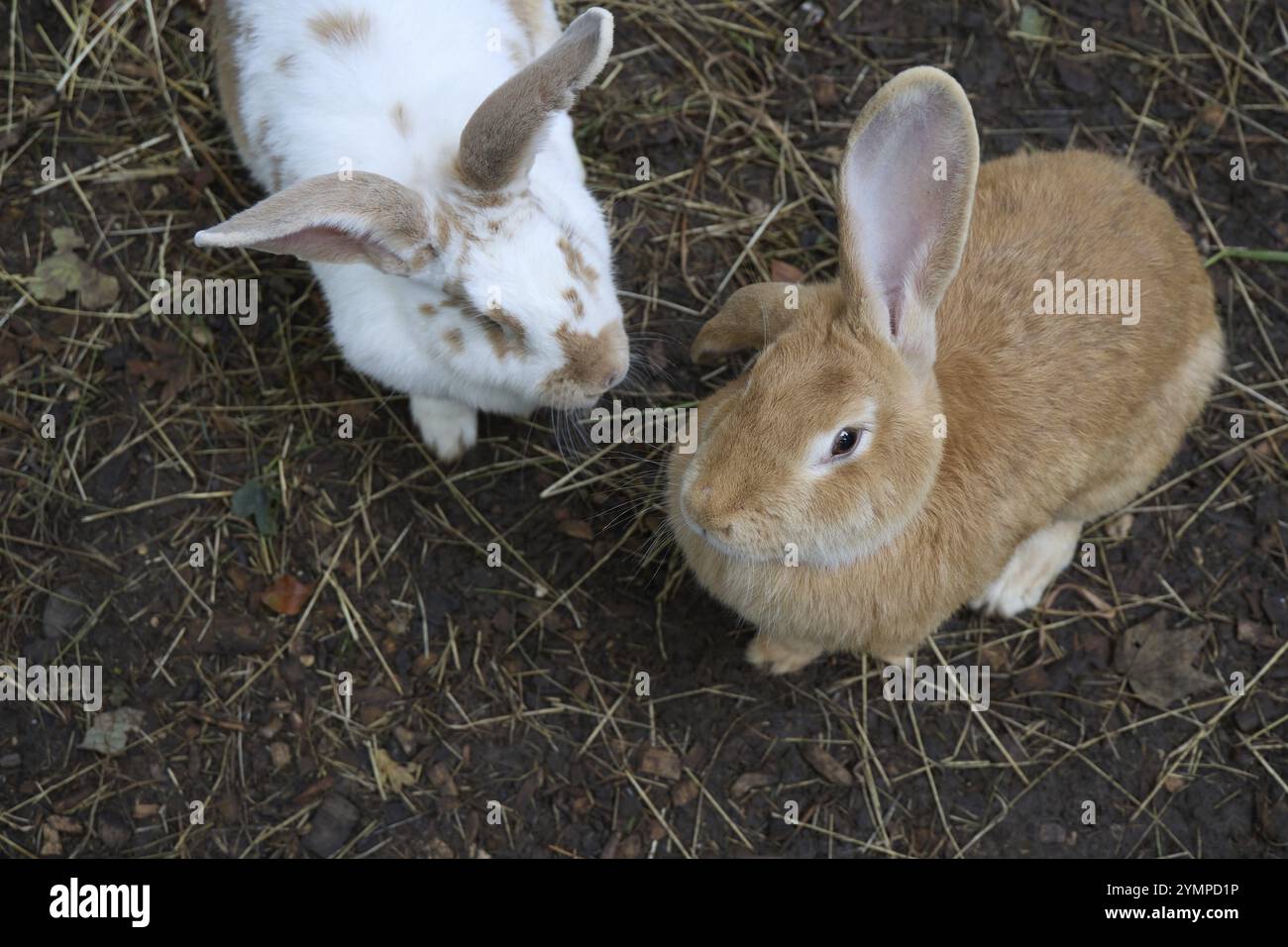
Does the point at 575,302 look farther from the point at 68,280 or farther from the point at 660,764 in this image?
the point at 68,280

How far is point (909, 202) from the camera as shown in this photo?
2385mm

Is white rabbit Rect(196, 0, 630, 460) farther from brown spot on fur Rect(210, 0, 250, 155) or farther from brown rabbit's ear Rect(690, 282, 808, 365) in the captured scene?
brown rabbit's ear Rect(690, 282, 808, 365)

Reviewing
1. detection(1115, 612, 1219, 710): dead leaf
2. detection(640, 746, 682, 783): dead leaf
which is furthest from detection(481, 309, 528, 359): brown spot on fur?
detection(1115, 612, 1219, 710): dead leaf

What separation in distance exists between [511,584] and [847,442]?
5.42 feet

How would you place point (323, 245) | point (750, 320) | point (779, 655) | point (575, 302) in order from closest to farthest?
1. point (323, 245)
2. point (575, 302)
3. point (750, 320)
4. point (779, 655)

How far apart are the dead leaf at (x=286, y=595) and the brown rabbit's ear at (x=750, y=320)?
163 centimetres

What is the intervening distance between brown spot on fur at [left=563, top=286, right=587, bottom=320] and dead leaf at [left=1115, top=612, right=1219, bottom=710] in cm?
241

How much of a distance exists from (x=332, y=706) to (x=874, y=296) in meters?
2.37

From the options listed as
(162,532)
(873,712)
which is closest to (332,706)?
(162,532)

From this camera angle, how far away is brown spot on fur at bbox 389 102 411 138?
9.30 ft

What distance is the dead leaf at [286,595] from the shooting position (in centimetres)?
365

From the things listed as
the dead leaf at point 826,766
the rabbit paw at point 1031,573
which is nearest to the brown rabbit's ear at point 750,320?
the rabbit paw at point 1031,573

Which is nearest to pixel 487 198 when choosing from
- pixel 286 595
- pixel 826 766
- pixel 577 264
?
pixel 577 264

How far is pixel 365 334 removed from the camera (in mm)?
3088
